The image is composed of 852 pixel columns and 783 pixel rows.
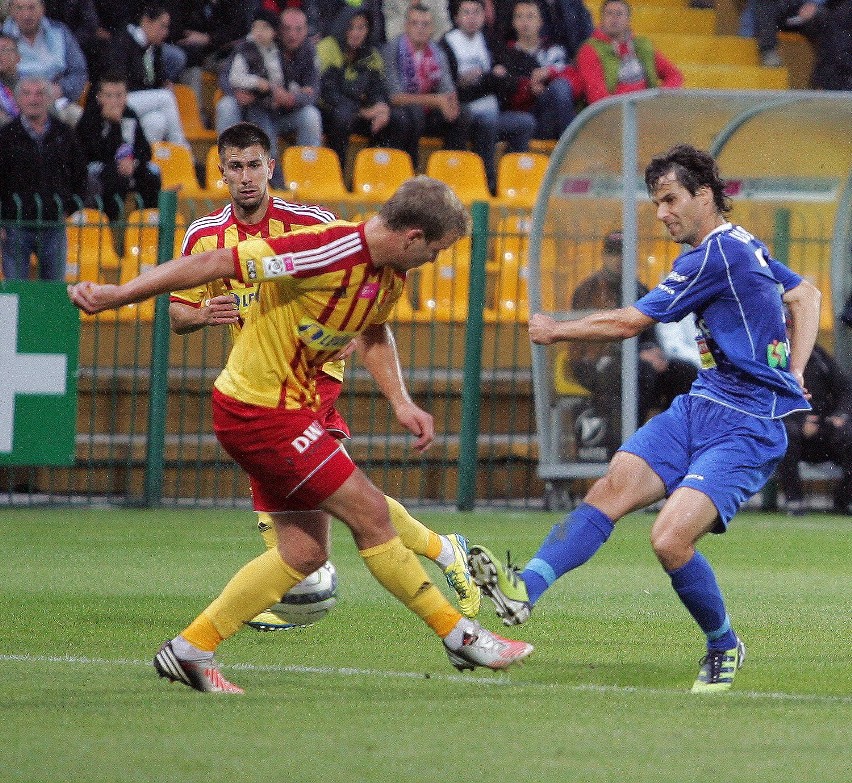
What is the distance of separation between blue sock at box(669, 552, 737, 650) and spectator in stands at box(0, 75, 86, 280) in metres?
8.23

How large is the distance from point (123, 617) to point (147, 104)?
27.6ft

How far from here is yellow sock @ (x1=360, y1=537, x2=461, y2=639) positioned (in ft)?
20.1

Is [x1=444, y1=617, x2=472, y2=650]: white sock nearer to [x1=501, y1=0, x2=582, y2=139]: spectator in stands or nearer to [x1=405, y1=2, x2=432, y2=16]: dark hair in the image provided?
[x1=405, y1=2, x2=432, y2=16]: dark hair

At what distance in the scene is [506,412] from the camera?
1501cm

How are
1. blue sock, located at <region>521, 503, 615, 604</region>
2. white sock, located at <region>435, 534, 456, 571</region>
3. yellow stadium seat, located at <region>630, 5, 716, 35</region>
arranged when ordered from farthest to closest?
yellow stadium seat, located at <region>630, 5, 716, 35</region>, white sock, located at <region>435, 534, 456, 571</region>, blue sock, located at <region>521, 503, 615, 604</region>

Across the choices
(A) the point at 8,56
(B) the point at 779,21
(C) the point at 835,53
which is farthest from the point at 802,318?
(B) the point at 779,21

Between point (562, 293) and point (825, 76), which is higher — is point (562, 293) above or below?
below

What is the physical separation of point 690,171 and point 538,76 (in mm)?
11232

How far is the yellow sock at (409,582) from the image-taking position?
6133 millimetres

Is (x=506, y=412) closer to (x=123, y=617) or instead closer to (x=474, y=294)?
(x=474, y=294)

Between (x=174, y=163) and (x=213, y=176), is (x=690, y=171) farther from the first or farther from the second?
(x=174, y=163)

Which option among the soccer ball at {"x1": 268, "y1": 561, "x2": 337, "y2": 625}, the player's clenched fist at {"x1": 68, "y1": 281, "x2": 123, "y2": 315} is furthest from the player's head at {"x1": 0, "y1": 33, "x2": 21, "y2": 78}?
the player's clenched fist at {"x1": 68, "y1": 281, "x2": 123, "y2": 315}

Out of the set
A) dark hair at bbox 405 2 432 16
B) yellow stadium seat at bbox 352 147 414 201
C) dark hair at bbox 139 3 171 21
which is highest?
dark hair at bbox 405 2 432 16

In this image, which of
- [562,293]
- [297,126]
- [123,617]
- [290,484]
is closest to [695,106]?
[562,293]
